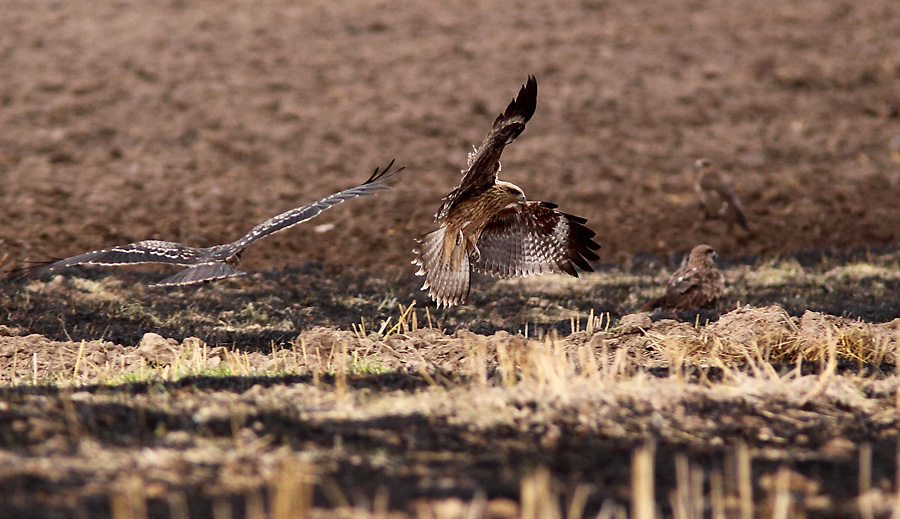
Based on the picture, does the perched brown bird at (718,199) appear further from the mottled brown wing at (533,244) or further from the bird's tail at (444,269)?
the bird's tail at (444,269)

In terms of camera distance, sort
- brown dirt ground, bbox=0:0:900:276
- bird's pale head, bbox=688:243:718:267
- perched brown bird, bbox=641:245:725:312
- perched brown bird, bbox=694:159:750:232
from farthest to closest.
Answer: brown dirt ground, bbox=0:0:900:276
perched brown bird, bbox=694:159:750:232
bird's pale head, bbox=688:243:718:267
perched brown bird, bbox=641:245:725:312

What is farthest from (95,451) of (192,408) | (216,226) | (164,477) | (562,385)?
(216,226)

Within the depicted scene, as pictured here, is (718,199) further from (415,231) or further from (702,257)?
(702,257)

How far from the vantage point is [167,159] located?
15.0 m

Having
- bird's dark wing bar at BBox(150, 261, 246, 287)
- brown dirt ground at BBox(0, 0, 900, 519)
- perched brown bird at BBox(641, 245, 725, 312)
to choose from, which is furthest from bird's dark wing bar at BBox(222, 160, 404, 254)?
perched brown bird at BBox(641, 245, 725, 312)

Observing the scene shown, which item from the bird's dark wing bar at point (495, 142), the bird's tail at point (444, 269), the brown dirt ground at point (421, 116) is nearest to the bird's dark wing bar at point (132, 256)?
the bird's tail at point (444, 269)

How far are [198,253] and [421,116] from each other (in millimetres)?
9758

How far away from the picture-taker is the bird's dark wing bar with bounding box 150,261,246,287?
7.40 meters

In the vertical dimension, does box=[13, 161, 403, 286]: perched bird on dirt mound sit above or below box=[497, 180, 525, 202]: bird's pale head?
below

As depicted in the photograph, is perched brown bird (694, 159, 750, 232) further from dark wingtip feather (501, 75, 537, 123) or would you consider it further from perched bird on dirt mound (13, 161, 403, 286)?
dark wingtip feather (501, 75, 537, 123)

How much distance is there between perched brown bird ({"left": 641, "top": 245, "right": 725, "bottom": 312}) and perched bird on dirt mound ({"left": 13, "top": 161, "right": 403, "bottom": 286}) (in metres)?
2.85

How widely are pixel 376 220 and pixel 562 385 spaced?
806cm

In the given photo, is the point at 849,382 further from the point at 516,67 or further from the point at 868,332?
the point at 516,67

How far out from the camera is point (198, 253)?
780 cm
